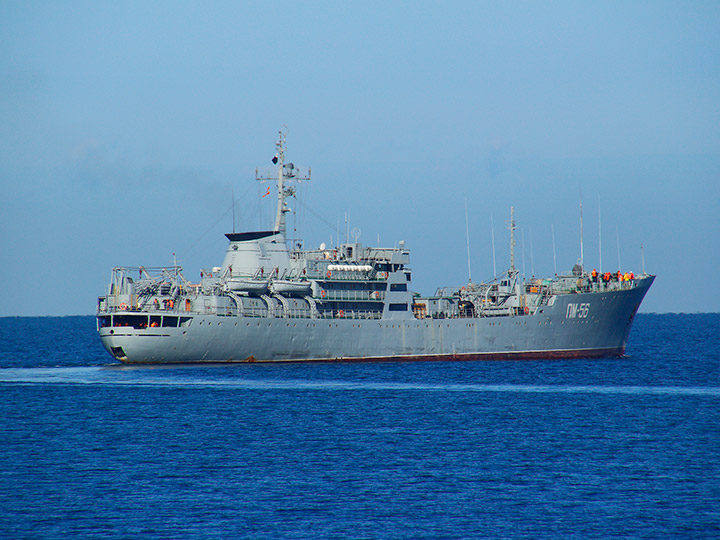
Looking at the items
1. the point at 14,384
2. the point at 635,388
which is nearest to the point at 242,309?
the point at 14,384

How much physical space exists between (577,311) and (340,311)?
56.3 ft

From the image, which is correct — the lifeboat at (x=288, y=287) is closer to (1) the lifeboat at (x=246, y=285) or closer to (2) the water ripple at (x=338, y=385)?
(1) the lifeboat at (x=246, y=285)

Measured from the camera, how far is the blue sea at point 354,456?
22.1 m

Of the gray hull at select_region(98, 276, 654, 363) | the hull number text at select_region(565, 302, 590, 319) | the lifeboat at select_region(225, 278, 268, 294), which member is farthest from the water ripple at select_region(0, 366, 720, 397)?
the hull number text at select_region(565, 302, 590, 319)

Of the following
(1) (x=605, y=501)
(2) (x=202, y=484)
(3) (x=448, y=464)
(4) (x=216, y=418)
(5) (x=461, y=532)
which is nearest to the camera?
(5) (x=461, y=532)

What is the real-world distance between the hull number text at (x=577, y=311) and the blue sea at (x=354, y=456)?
36.6 feet

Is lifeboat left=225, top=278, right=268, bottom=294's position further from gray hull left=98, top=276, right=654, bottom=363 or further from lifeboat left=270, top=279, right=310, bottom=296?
Answer: gray hull left=98, top=276, right=654, bottom=363

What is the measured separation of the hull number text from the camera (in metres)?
60.6

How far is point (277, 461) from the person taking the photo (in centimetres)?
2848

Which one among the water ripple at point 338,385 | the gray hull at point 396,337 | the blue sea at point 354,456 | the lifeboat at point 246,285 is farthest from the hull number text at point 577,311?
the lifeboat at point 246,285

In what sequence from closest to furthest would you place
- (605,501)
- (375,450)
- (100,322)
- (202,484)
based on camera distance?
(605,501) → (202,484) → (375,450) → (100,322)

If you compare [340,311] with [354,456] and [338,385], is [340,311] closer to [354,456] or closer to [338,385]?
[338,385]

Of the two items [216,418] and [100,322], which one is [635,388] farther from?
[100,322]

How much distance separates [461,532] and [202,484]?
8368mm
